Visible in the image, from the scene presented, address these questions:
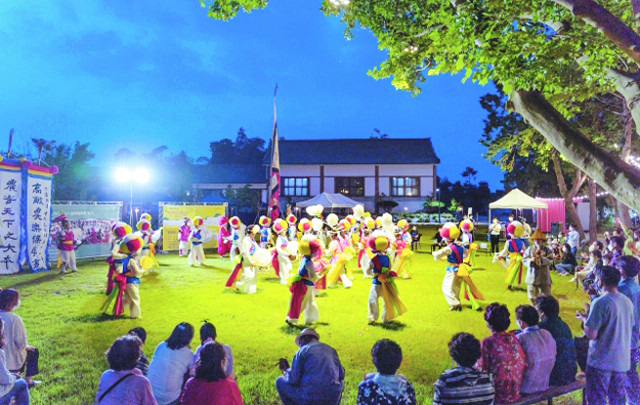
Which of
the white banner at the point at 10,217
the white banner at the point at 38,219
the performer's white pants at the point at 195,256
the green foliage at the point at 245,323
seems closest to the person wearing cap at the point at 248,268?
the green foliage at the point at 245,323

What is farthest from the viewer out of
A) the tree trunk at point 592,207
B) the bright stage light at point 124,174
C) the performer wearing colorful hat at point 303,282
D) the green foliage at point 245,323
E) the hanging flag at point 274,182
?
the bright stage light at point 124,174

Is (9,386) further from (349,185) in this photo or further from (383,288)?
(349,185)

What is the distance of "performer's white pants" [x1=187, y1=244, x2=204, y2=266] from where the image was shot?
16.2m

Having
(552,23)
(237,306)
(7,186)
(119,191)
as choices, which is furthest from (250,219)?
(552,23)

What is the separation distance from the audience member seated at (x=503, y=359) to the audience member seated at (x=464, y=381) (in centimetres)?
50

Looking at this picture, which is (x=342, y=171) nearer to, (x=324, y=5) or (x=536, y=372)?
(x=324, y=5)

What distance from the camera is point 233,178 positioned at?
38562mm

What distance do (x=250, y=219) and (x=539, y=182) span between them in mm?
22264

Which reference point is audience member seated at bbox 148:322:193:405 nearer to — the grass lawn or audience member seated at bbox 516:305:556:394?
the grass lawn

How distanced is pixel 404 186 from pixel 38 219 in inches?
1142

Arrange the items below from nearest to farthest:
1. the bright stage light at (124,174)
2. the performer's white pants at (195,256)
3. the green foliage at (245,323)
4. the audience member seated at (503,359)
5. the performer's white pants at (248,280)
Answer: the audience member seated at (503,359)
the green foliage at (245,323)
the performer's white pants at (248,280)
the performer's white pants at (195,256)
the bright stage light at (124,174)

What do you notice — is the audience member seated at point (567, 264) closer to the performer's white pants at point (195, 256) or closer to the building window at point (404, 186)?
the performer's white pants at point (195, 256)

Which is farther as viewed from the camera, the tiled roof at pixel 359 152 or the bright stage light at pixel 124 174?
the tiled roof at pixel 359 152

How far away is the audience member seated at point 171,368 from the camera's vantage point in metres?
3.57
